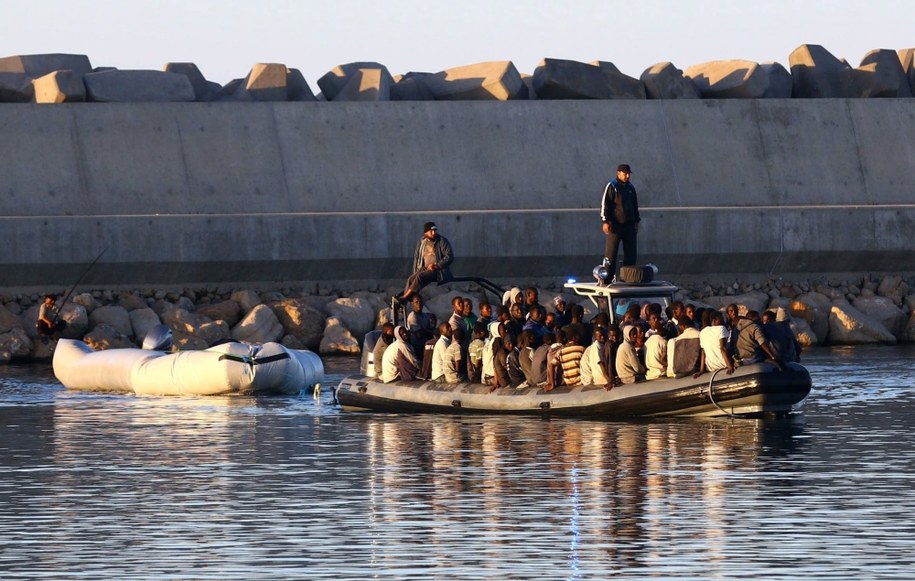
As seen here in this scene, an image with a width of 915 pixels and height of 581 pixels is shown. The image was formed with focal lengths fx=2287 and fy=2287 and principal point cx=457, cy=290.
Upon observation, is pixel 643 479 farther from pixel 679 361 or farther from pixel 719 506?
pixel 679 361

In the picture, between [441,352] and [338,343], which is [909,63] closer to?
[338,343]

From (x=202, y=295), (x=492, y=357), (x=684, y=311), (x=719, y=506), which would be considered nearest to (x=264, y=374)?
(x=492, y=357)

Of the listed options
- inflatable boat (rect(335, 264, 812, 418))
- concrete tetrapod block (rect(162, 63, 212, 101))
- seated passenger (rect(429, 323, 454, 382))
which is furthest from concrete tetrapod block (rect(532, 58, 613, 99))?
seated passenger (rect(429, 323, 454, 382))

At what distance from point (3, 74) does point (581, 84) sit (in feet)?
37.5

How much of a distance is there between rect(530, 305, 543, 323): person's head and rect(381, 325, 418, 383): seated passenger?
70.4 inches

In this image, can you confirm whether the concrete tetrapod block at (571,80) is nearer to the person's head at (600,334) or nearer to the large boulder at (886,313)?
the large boulder at (886,313)

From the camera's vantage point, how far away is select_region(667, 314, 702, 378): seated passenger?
83.6ft

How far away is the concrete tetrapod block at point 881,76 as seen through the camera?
48.6 metres

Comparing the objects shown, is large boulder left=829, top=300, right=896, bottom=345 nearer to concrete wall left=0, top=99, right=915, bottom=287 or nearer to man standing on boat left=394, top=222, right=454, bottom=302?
concrete wall left=0, top=99, right=915, bottom=287

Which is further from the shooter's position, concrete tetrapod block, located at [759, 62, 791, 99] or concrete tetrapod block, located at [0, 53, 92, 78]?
concrete tetrapod block, located at [759, 62, 791, 99]

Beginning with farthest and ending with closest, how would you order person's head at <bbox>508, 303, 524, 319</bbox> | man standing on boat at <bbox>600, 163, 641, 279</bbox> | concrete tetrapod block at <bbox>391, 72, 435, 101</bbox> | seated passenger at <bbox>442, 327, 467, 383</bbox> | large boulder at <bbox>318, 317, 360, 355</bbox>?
1. concrete tetrapod block at <bbox>391, 72, 435, 101</bbox>
2. large boulder at <bbox>318, 317, 360, 355</bbox>
3. man standing on boat at <bbox>600, 163, 641, 279</bbox>
4. person's head at <bbox>508, 303, 524, 319</bbox>
5. seated passenger at <bbox>442, 327, 467, 383</bbox>

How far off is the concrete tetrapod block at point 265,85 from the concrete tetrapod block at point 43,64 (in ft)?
10.6

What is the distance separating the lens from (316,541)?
1680 cm

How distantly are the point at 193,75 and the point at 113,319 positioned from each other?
9128 mm
